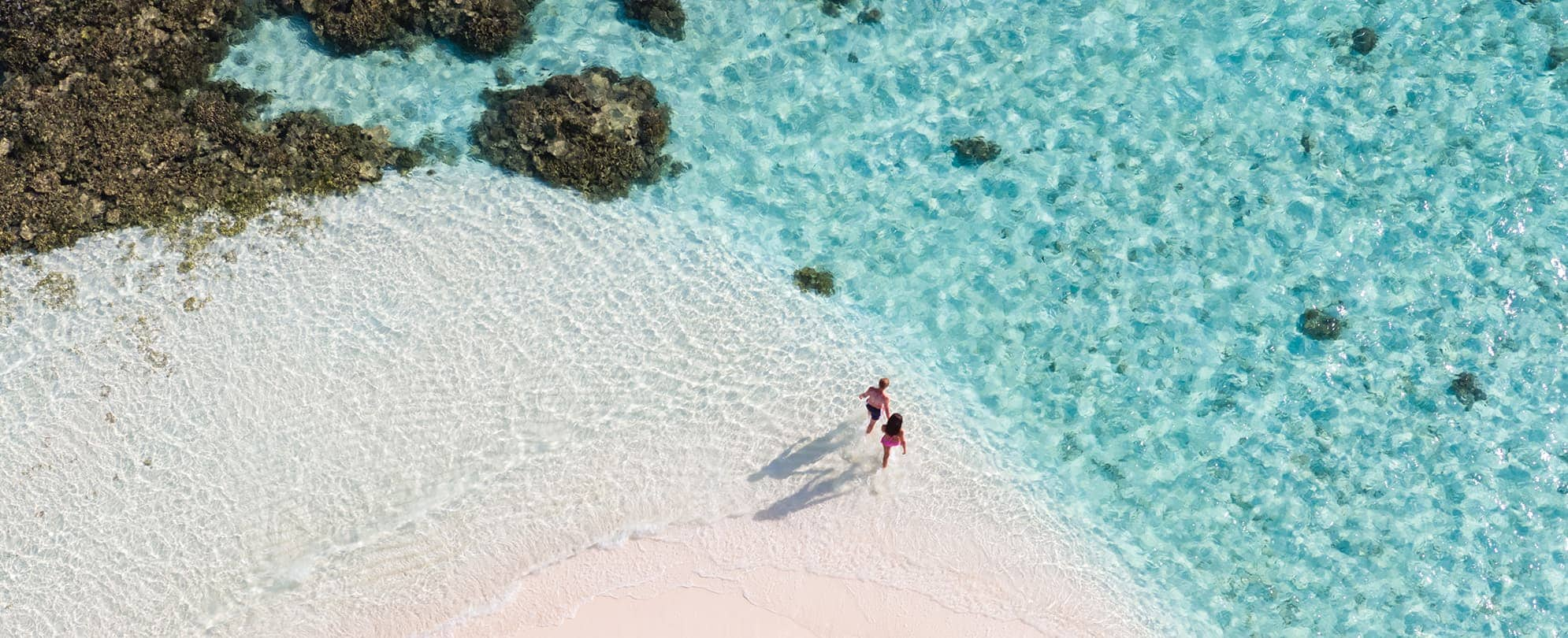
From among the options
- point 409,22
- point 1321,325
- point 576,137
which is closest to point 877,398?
point 576,137

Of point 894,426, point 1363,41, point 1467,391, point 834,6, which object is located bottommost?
point 1467,391

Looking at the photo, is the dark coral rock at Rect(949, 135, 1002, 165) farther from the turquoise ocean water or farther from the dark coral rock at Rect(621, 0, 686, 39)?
the dark coral rock at Rect(621, 0, 686, 39)

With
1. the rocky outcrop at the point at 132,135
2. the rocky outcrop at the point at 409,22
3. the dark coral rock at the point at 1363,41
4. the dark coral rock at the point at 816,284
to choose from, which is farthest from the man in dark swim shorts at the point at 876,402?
the dark coral rock at the point at 1363,41

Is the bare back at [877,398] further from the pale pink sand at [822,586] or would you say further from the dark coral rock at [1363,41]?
the dark coral rock at [1363,41]

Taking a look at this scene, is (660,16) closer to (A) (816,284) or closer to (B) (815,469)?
(A) (816,284)

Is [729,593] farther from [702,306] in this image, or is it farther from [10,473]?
[10,473]

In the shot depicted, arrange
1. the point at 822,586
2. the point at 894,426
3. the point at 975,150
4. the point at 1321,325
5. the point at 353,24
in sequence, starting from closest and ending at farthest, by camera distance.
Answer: the point at 894,426 → the point at 822,586 → the point at 1321,325 → the point at 975,150 → the point at 353,24

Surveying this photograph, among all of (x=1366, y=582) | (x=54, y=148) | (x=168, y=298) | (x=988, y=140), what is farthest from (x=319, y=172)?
(x=1366, y=582)

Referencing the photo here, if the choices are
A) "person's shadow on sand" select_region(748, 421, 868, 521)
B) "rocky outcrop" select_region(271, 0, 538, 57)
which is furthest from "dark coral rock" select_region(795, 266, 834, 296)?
"rocky outcrop" select_region(271, 0, 538, 57)
